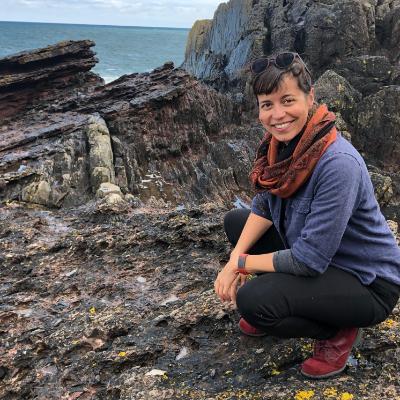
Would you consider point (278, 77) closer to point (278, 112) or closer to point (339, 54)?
point (278, 112)

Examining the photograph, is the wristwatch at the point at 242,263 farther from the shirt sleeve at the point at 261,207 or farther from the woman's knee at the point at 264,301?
the shirt sleeve at the point at 261,207

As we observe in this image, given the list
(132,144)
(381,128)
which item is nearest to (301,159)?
(132,144)

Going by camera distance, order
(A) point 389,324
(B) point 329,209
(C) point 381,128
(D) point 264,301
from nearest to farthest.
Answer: (B) point 329,209, (D) point 264,301, (A) point 389,324, (C) point 381,128

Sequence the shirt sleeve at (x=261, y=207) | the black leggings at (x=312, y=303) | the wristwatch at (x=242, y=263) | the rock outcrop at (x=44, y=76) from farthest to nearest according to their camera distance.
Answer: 1. the rock outcrop at (x=44, y=76)
2. the shirt sleeve at (x=261, y=207)
3. the wristwatch at (x=242, y=263)
4. the black leggings at (x=312, y=303)

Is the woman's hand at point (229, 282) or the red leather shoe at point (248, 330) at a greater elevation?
the woman's hand at point (229, 282)

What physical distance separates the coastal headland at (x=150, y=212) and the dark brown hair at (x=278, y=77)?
84.1 inches

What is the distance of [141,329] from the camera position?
481 cm

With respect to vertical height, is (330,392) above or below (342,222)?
below

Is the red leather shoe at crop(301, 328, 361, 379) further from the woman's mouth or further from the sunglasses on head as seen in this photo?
the sunglasses on head

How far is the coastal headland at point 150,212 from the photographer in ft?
13.4

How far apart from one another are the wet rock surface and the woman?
1.17 feet

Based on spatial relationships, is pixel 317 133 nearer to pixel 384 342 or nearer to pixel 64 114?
pixel 384 342

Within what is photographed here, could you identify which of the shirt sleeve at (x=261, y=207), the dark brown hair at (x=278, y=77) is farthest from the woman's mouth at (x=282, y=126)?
the shirt sleeve at (x=261, y=207)

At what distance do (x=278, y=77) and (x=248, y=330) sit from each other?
2279 millimetres
